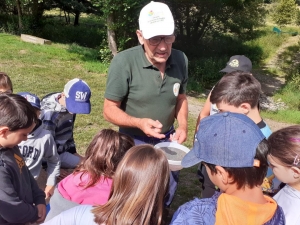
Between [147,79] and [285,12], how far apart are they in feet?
79.4

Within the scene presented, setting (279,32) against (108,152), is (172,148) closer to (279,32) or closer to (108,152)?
(108,152)

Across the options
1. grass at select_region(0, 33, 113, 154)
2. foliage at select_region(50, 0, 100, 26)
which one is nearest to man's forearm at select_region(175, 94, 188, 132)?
grass at select_region(0, 33, 113, 154)

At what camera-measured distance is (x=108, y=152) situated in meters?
2.18

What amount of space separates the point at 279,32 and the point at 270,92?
1025 centimetres

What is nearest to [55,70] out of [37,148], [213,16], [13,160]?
[37,148]

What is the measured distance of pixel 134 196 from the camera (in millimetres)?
1673

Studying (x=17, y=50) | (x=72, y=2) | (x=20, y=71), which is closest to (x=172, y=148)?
(x=20, y=71)

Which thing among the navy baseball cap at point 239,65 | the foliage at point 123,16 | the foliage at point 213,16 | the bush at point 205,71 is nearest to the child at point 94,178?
the navy baseball cap at point 239,65

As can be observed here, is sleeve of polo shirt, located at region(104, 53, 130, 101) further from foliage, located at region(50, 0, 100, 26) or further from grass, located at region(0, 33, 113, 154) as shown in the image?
foliage, located at region(50, 0, 100, 26)

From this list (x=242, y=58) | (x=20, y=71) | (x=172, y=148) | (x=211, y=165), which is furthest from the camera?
(x=20, y=71)

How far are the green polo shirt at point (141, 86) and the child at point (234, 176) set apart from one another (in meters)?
1.12

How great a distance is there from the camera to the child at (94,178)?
2.09 m

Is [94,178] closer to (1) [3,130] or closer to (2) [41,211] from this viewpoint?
(1) [3,130]

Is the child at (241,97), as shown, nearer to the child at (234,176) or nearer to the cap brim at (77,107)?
the child at (234,176)
